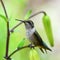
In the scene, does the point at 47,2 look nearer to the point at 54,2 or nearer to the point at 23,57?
the point at 54,2

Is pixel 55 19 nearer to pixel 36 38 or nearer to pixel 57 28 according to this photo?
pixel 57 28

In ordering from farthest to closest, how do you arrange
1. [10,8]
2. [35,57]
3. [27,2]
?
[27,2] < [10,8] < [35,57]

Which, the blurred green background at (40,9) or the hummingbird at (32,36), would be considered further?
the blurred green background at (40,9)

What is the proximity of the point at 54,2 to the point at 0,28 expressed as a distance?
0.80 m

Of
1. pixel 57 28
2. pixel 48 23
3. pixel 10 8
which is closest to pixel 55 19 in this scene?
pixel 57 28

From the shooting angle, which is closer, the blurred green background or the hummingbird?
the hummingbird

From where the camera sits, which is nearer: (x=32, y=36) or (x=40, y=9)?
→ (x=32, y=36)

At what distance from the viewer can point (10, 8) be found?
1.34 meters

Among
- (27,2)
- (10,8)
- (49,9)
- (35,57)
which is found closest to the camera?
(35,57)

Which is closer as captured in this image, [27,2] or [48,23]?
[48,23]

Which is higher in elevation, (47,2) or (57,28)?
(47,2)

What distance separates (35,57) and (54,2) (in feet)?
3.87

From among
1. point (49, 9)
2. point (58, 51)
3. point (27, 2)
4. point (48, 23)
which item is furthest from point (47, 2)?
point (48, 23)

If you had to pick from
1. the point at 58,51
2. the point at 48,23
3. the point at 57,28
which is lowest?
the point at 58,51
